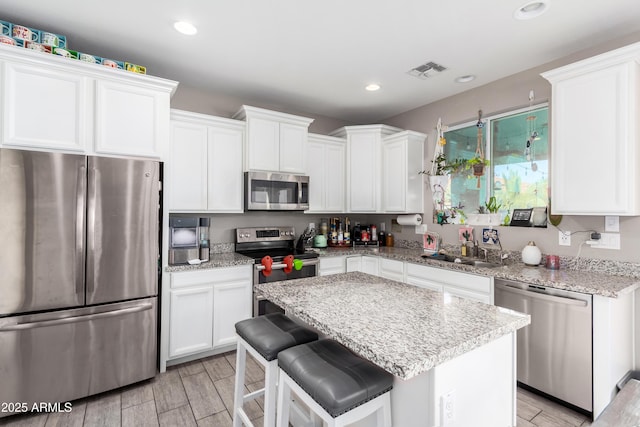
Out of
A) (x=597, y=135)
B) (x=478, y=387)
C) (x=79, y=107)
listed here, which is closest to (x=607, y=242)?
(x=597, y=135)

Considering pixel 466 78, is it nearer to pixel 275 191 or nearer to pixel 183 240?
pixel 275 191

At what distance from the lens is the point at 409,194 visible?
3.72 meters

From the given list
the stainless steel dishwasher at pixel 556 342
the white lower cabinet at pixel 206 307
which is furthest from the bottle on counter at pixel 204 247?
the stainless steel dishwasher at pixel 556 342

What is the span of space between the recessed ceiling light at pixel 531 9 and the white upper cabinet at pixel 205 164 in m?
2.44

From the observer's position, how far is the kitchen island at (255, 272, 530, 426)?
3.37 feet

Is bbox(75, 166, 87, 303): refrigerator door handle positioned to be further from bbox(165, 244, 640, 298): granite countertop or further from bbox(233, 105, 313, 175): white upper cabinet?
bbox(233, 105, 313, 175): white upper cabinet

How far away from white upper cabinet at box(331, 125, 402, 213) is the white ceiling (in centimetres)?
74

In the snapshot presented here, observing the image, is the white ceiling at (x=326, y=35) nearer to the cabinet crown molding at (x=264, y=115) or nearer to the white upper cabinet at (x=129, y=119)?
the cabinet crown molding at (x=264, y=115)

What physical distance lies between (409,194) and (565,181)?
1.57m

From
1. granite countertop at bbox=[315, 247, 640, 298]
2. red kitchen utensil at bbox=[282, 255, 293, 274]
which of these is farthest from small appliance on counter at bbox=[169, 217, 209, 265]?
granite countertop at bbox=[315, 247, 640, 298]

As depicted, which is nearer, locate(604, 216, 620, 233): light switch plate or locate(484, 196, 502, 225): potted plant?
locate(604, 216, 620, 233): light switch plate

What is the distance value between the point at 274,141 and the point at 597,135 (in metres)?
2.69

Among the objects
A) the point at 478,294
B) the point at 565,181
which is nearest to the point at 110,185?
the point at 478,294

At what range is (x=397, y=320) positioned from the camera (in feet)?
4.17
